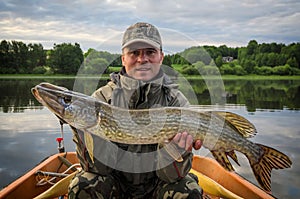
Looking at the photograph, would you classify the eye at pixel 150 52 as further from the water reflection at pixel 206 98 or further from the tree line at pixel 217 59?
the tree line at pixel 217 59

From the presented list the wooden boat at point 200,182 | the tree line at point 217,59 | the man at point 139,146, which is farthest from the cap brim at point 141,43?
the tree line at point 217,59

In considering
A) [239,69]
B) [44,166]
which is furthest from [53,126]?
[239,69]

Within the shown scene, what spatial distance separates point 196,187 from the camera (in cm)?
236

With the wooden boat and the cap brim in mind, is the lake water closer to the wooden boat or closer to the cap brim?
the cap brim

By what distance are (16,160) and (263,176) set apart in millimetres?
6951

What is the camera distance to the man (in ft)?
7.59

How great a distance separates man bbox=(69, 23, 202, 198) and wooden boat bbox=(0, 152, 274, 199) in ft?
1.79

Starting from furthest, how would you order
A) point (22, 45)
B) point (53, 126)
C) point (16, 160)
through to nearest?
point (22, 45), point (53, 126), point (16, 160)

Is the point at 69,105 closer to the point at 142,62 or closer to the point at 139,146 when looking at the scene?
the point at 139,146

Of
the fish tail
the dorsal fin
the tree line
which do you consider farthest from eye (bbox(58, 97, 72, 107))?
the tree line

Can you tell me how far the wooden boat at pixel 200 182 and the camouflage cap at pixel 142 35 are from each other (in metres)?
1.51

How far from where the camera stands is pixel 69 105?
2043 mm

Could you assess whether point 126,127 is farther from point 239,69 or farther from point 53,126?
point 239,69

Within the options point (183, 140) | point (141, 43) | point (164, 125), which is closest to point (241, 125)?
point (183, 140)
